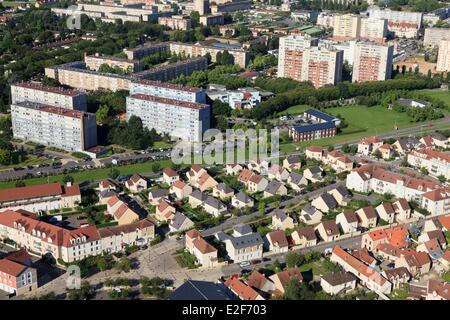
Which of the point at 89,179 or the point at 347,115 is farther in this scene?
the point at 347,115

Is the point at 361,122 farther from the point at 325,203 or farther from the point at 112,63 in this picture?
the point at 112,63

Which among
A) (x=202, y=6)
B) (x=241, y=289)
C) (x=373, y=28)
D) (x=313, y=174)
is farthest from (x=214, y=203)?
(x=202, y=6)

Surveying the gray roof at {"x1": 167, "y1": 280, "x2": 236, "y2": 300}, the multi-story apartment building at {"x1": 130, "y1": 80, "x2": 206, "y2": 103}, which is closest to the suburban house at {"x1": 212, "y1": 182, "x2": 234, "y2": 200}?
the gray roof at {"x1": 167, "y1": 280, "x2": 236, "y2": 300}

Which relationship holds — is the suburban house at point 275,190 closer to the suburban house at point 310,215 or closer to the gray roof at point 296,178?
the gray roof at point 296,178

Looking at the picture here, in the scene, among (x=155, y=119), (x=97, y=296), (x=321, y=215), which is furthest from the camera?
(x=155, y=119)

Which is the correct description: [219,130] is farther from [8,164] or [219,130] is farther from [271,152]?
Result: [8,164]

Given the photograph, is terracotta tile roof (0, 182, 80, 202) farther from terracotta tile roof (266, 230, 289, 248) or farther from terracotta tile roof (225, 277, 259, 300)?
terracotta tile roof (225, 277, 259, 300)

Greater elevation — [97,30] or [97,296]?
[97,30]

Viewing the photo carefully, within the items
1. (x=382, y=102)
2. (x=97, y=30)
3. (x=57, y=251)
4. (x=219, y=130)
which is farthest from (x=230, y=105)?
(x=97, y=30)
